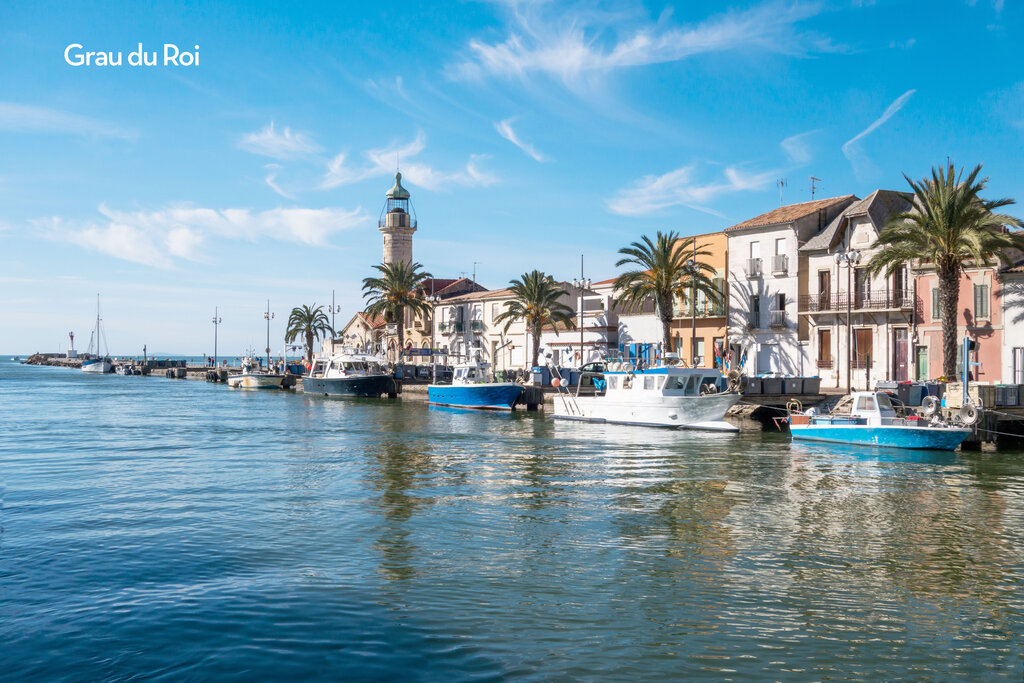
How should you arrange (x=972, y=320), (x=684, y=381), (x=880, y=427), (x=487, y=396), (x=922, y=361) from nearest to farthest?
(x=880, y=427) → (x=684, y=381) → (x=972, y=320) → (x=922, y=361) → (x=487, y=396)

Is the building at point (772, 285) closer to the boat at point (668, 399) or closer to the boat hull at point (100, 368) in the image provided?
the boat at point (668, 399)

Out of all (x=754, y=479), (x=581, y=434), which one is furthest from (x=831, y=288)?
(x=754, y=479)

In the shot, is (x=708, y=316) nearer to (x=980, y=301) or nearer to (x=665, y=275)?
(x=665, y=275)

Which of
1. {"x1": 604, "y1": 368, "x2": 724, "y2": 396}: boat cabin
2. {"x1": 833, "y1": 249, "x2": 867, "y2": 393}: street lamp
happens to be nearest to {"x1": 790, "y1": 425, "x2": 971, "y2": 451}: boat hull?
{"x1": 604, "y1": 368, "x2": 724, "y2": 396}: boat cabin

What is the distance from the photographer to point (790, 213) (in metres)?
51.9

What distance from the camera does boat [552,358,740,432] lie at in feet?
121

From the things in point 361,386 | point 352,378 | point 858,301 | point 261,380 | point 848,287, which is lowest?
point 361,386

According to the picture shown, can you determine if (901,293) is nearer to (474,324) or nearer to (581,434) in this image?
(581,434)

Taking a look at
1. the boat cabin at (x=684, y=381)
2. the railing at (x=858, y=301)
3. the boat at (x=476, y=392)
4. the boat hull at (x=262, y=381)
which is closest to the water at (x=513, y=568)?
the boat cabin at (x=684, y=381)

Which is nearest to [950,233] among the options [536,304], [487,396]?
[487,396]

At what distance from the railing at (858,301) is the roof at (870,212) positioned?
2.87m

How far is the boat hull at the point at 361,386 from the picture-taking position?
6750cm

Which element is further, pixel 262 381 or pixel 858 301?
pixel 262 381

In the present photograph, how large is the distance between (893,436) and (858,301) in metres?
17.4
